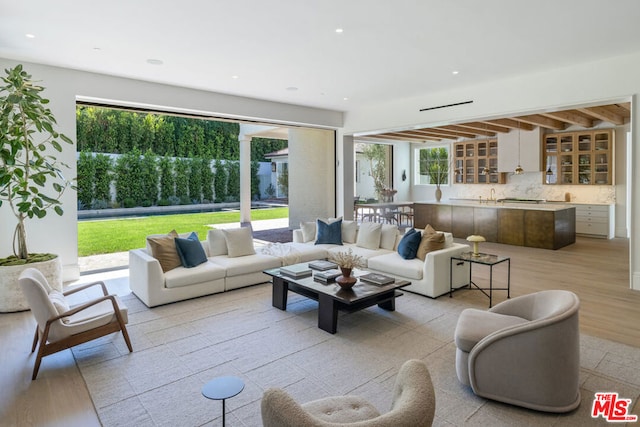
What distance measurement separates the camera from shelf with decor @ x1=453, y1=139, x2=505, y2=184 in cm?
1152

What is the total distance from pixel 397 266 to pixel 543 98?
3.61m

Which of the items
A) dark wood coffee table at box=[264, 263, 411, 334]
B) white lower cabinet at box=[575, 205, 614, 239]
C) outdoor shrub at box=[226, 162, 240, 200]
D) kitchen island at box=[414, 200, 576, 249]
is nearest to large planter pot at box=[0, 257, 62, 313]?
dark wood coffee table at box=[264, 263, 411, 334]

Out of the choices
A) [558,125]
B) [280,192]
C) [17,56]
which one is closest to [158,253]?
[17,56]

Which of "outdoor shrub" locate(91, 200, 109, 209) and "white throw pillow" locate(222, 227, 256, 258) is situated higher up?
"outdoor shrub" locate(91, 200, 109, 209)

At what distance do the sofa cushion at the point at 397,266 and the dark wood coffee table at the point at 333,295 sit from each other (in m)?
0.71

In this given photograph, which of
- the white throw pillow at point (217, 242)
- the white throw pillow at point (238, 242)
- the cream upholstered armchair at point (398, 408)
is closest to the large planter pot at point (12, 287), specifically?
the white throw pillow at point (217, 242)

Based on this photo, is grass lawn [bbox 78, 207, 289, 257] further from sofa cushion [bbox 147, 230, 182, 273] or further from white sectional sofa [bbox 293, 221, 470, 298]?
white sectional sofa [bbox 293, 221, 470, 298]

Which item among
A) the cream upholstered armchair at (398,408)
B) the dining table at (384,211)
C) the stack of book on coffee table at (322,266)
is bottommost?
the stack of book on coffee table at (322,266)

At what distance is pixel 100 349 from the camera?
3436 millimetres

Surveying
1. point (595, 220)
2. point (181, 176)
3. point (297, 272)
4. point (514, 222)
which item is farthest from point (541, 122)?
point (181, 176)

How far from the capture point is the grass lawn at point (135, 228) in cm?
861

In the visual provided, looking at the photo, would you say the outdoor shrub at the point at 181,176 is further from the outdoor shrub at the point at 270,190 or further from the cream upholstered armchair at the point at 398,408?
the cream upholstered armchair at the point at 398,408

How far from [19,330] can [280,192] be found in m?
13.8

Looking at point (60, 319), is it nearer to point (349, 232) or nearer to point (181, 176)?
point (349, 232)
